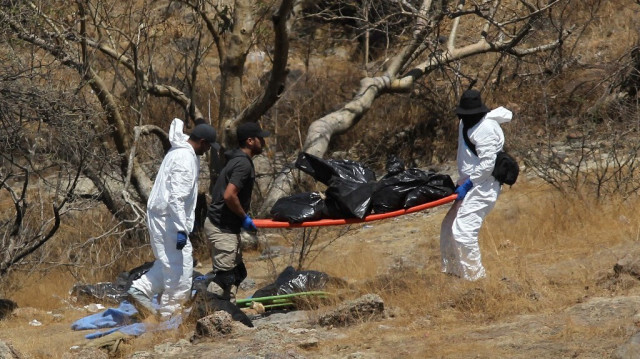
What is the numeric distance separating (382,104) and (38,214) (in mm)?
6437

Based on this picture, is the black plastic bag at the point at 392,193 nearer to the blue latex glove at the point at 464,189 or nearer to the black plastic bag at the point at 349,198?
the black plastic bag at the point at 349,198

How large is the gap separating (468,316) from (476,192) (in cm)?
111

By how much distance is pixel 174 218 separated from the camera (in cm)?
872

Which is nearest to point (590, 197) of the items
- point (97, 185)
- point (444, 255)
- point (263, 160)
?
point (444, 255)

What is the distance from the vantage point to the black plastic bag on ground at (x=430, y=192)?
9.18 m

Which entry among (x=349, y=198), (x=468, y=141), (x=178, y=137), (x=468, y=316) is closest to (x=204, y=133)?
(x=178, y=137)

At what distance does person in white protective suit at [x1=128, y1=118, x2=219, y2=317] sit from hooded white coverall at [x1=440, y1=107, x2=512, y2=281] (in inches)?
82.6

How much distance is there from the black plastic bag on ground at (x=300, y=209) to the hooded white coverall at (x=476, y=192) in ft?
3.74

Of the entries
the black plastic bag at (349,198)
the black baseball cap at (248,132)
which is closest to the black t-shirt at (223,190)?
the black baseball cap at (248,132)

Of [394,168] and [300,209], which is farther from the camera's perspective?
[394,168]

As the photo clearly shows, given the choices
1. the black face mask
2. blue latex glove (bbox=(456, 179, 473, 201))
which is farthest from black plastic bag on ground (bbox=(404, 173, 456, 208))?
the black face mask

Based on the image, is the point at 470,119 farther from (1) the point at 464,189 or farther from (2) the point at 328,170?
(2) the point at 328,170

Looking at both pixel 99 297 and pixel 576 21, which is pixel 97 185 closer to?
pixel 99 297

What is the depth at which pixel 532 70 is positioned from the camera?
17.3m
